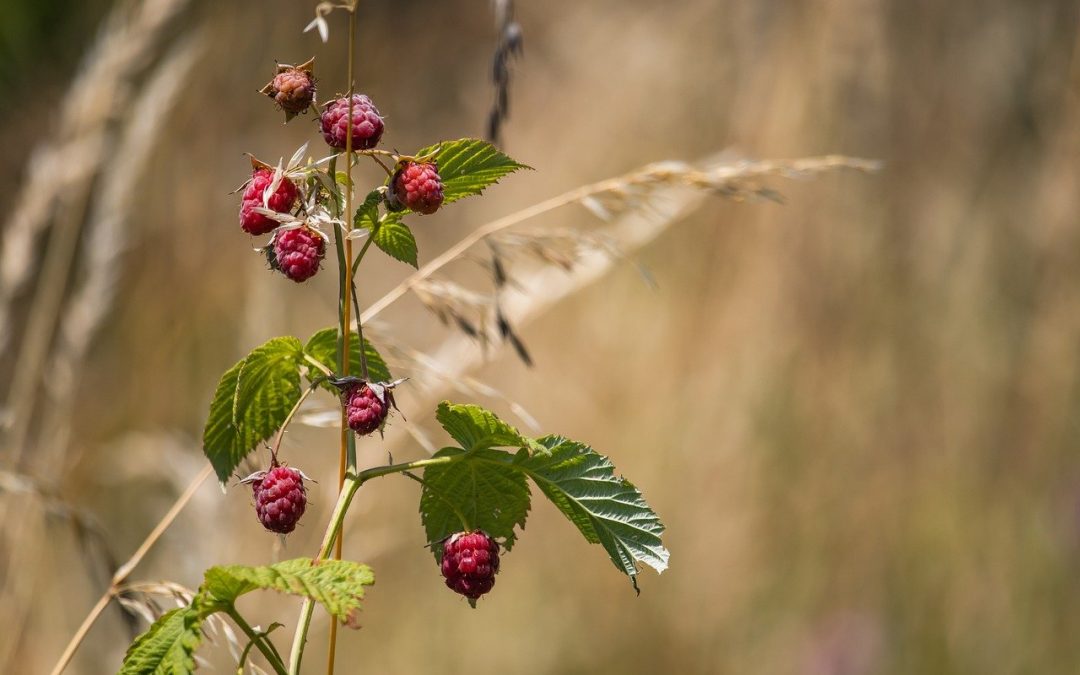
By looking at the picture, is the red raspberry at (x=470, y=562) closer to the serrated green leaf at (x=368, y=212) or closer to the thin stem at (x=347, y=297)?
the thin stem at (x=347, y=297)

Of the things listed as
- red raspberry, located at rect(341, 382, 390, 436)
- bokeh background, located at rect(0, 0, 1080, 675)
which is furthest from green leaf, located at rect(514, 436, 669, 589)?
bokeh background, located at rect(0, 0, 1080, 675)

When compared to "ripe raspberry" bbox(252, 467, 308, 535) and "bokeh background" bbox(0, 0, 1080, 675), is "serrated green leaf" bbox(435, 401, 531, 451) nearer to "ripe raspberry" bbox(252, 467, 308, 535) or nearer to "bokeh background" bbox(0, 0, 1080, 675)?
"ripe raspberry" bbox(252, 467, 308, 535)

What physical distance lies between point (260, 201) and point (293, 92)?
0.07m

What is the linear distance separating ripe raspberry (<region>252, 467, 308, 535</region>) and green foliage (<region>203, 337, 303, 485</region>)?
0.09 meters

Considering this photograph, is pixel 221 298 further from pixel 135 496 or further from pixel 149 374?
pixel 135 496

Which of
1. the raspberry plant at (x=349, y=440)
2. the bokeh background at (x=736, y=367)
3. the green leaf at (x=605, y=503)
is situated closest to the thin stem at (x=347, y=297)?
the raspberry plant at (x=349, y=440)

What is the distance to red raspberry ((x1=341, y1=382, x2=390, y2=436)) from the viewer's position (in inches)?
22.2

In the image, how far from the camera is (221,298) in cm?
356

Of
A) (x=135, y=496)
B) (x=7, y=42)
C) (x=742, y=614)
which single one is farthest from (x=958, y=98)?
(x=7, y=42)

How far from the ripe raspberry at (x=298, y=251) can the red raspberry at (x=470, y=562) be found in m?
0.18

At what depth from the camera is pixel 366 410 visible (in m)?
0.57

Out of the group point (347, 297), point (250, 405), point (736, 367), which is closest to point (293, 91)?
point (347, 297)

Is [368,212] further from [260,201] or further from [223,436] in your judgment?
[223,436]

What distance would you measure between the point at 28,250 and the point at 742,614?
1802 mm
